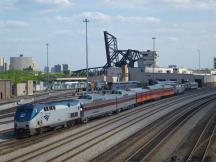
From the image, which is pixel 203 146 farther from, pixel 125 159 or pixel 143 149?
pixel 125 159

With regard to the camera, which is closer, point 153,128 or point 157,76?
point 153,128

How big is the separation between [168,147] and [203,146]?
2.78m

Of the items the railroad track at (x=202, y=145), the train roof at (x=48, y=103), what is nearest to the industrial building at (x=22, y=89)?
the train roof at (x=48, y=103)

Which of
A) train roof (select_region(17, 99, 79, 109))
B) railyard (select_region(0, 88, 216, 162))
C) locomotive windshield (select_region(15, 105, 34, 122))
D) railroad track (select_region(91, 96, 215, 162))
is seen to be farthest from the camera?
train roof (select_region(17, 99, 79, 109))

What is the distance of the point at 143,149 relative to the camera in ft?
108

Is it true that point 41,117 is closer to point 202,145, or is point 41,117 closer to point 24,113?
point 24,113

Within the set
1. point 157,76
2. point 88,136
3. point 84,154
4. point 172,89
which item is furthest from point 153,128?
point 157,76

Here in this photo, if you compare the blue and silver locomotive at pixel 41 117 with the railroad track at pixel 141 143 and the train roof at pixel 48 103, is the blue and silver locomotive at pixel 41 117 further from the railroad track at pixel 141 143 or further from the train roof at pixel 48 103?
the railroad track at pixel 141 143

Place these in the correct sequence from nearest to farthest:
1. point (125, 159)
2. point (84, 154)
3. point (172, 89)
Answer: point (125, 159), point (84, 154), point (172, 89)

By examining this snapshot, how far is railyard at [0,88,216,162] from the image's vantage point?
30.3 meters

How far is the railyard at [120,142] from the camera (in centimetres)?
3028

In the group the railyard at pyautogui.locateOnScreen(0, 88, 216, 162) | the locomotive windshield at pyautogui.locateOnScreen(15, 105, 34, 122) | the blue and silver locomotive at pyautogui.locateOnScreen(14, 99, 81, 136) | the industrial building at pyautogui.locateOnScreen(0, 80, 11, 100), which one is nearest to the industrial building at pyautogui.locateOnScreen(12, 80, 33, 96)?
the industrial building at pyautogui.locateOnScreen(0, 80, 11, 100)

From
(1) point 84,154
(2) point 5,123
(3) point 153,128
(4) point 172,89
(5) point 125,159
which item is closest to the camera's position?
(5) point 125,159

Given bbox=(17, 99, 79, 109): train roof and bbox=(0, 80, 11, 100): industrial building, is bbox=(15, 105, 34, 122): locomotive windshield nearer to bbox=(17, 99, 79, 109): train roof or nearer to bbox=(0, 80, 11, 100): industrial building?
bbox=(17, 99, 79, 109): train roof
